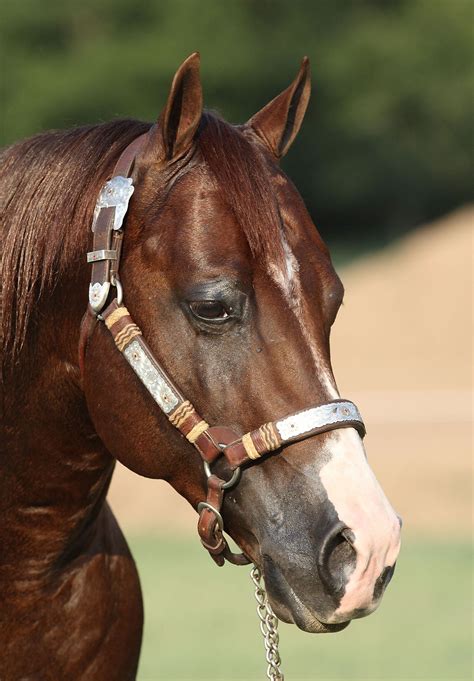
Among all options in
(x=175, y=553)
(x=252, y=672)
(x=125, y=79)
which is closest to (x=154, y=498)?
(x=175, y=553)

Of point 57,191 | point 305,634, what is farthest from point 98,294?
point 305,634

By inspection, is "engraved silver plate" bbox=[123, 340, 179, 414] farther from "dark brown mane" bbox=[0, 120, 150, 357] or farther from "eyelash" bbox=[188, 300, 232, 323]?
"dark brown mane" bbox=[0, 120, 150, 357]

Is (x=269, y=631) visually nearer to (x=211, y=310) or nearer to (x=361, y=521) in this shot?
(x=361, y=521)

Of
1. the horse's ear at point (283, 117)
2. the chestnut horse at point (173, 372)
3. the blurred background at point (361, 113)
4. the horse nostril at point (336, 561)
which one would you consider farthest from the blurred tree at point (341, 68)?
the horse nostril at point (336, 561)

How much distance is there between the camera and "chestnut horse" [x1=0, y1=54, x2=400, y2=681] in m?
2.67

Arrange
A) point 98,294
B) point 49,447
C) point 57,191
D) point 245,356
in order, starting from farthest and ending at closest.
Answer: point 49,447
point 57,191
point 98,294
point 245,356

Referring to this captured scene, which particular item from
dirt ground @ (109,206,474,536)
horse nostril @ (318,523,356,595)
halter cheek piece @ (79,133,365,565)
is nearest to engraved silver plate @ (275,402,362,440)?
halter cheek piece @ (79,133,365,565)

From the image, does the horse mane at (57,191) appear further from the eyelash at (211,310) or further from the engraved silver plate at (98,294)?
the eyelash at (211,310)

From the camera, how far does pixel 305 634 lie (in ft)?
29.8

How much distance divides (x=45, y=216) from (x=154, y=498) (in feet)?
34.2

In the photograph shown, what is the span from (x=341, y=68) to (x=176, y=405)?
144 ft

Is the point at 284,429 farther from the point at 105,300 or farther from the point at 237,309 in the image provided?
the point at 105,300

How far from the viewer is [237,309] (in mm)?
2760

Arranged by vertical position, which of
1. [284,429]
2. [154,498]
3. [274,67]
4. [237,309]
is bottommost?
[274,67]
